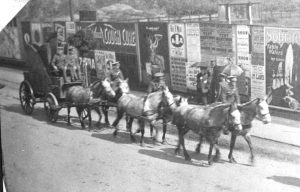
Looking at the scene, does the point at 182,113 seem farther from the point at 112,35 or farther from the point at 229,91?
the point at 112,35

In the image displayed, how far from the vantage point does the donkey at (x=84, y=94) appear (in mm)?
4844

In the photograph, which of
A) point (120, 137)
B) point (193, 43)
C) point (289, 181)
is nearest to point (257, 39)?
point (193, 43)

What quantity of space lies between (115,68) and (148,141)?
83 centimetres

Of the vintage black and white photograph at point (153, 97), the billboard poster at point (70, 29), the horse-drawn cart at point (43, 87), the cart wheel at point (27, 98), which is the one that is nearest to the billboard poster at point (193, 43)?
the vintage black and white photograph at point (153, 97)

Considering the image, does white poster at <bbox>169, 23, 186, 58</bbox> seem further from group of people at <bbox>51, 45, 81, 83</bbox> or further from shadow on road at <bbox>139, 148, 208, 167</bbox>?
group of people at <bbox>51, 45, 81, 83</bbox>

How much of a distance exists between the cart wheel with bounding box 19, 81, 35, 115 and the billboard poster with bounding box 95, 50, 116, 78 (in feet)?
4.49

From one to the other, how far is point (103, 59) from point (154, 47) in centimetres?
79

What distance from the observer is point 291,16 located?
3328 mm

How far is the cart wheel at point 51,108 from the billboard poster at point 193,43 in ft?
7.20

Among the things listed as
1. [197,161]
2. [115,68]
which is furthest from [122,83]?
[197,161]

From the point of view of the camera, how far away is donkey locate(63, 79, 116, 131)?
4844 mm

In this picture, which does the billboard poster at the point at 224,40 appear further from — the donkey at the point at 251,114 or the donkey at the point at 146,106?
the donkey at the point at 146,106

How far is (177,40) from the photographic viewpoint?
153 inches

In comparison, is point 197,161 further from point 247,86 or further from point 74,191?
point 74,191
